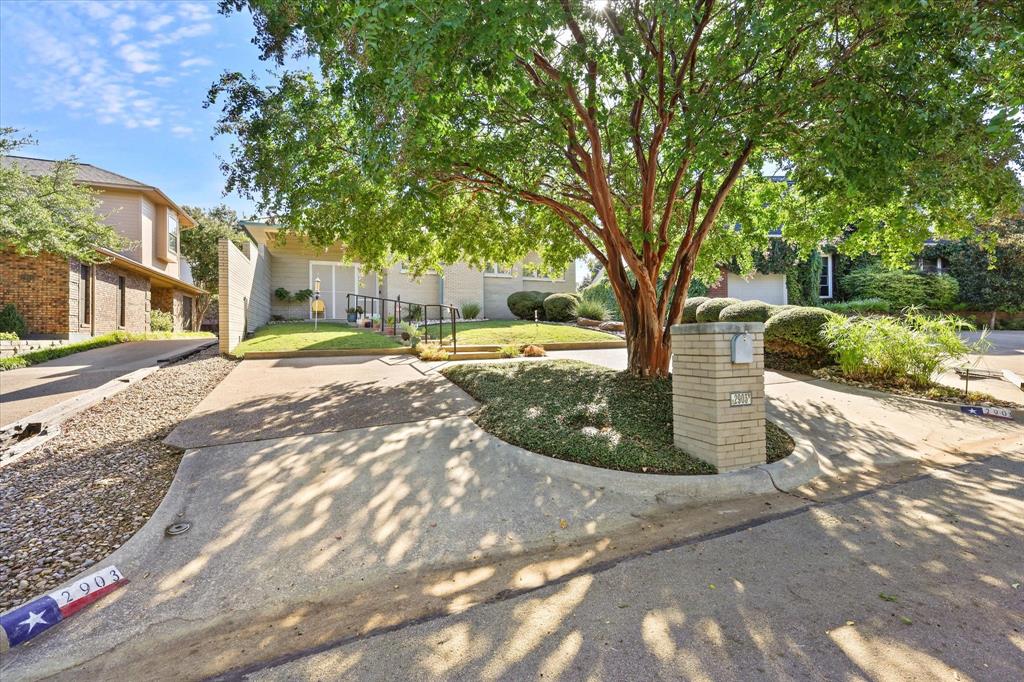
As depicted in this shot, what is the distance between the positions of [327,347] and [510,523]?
9.17m

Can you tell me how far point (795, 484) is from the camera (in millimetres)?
4102

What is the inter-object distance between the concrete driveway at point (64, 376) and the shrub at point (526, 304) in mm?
12250

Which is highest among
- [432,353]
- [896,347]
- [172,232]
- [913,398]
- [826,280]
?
[172,232]

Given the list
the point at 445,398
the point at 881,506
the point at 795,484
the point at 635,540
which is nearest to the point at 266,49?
the point at 445,398

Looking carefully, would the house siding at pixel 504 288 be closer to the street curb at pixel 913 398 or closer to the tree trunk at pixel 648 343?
the street curb at pixel 913 398

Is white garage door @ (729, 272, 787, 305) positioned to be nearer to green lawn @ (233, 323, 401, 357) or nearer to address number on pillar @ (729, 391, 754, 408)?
green lawn @ (233, 323, 401, 357)

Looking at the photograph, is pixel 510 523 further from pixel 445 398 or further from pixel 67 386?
pixel 67 386

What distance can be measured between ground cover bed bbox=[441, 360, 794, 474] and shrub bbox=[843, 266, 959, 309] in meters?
21.1

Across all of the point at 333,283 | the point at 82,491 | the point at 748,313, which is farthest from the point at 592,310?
the point at 82,491

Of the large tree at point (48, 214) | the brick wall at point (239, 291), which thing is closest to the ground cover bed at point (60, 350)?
the large tree at point (48, 214)

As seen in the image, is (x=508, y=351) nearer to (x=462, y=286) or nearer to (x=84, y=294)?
(x=462, y=286)

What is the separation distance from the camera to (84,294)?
15.2 meters

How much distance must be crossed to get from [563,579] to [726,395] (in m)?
2.40

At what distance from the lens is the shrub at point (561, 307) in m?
18.6
